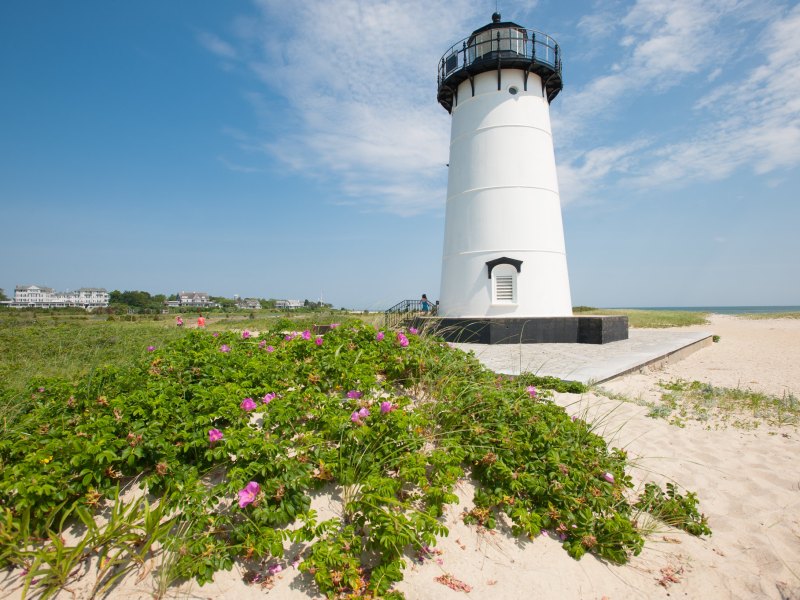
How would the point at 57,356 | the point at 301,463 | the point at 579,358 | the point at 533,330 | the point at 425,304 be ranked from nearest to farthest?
the point at 301,463 < the point at 57,356 < the point at 579,358 < the point at 533,330 < the point at 425,304

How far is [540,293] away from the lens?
14.3 m

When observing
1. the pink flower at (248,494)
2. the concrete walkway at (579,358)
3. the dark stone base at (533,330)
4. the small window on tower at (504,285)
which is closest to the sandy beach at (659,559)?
the pink flower at (248,494)

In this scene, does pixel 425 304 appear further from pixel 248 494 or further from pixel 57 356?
pixel 248 494

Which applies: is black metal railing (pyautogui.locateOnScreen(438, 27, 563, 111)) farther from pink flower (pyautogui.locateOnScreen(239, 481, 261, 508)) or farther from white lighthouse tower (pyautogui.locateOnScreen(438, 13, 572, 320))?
pink flower (pyautogui.locateOnScreen(239, 481, 261, 508))

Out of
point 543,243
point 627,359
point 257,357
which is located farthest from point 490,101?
point 257,357

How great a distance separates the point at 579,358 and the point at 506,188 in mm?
6562

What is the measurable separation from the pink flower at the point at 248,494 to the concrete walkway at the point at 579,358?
507 cm

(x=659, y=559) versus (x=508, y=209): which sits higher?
(x=508, y=209)

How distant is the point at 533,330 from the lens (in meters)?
14.0

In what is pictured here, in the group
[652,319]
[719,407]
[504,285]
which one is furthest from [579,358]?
[652,319]

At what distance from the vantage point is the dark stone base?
13789 mm

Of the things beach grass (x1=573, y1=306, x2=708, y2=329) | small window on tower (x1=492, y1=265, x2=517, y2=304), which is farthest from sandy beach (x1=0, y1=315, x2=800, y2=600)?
beach grass (x1=573, y1=306, x2=708, y2=329)

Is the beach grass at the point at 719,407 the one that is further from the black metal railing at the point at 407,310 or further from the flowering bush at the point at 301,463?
the black metal railing at the point at 407,310

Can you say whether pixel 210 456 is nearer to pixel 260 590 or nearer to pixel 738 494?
pixel 260 590
